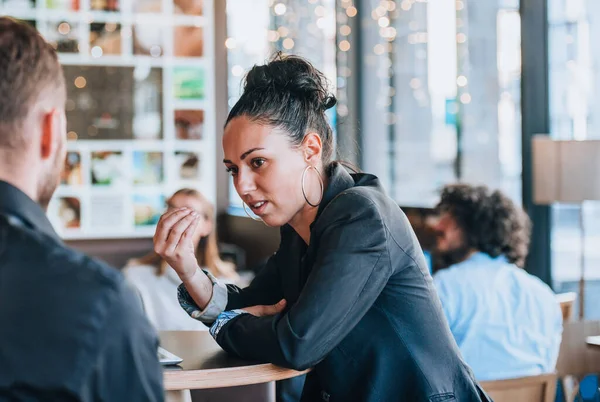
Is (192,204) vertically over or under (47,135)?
under

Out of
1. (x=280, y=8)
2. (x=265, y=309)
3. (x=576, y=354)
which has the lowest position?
(x=576, y=354)

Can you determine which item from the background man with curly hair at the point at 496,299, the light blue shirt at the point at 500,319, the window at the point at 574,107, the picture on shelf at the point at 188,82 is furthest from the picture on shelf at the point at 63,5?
the light blue shirt at the point at 500,319

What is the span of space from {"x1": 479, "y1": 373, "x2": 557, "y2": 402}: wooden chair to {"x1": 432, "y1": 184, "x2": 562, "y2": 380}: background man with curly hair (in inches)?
17.5

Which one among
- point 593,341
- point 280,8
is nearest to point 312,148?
point 593,341

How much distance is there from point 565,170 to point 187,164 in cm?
387

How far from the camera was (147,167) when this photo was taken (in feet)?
22.7

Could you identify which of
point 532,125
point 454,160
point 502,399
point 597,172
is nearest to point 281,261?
point 502,399

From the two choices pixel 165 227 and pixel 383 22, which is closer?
pixel 165 227

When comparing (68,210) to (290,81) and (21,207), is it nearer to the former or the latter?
(290,81)

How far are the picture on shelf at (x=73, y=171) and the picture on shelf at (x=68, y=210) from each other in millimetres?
125

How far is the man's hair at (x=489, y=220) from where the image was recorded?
11.3ft

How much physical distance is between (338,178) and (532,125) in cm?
270

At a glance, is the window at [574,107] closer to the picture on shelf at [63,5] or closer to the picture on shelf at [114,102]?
the picture on shelf at [114,102]

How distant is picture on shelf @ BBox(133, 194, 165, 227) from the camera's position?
272 inches
